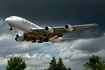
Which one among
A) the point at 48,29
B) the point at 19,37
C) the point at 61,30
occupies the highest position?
the point at 19,37

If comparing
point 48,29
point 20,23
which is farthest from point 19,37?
point 48,29

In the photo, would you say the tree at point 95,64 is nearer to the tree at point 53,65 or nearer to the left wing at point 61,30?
the tree at point 53,65

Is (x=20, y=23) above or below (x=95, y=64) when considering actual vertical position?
above

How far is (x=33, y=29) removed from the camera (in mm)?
40406

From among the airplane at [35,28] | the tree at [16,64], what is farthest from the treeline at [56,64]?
the airplane at [35,28]

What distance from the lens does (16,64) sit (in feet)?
189

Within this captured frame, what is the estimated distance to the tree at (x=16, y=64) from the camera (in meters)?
56.2

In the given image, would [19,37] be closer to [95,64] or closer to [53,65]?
[53,65]

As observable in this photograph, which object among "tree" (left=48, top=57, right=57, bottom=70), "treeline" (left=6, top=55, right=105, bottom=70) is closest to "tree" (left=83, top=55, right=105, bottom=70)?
"treeline" (left=6, top=55, right=105, bottom=70)

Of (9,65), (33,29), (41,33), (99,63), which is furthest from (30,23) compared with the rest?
(99,63)

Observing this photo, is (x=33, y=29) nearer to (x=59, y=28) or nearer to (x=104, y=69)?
(x=59, y=28)

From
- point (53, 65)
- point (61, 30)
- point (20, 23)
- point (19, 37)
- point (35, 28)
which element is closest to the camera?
point (20, 23)

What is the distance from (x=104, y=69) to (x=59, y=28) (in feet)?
99.2

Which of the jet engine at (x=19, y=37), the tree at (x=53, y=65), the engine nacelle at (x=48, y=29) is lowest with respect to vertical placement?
the tree at (x=53, y=65)
